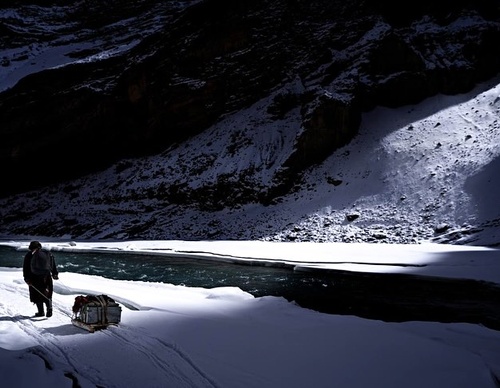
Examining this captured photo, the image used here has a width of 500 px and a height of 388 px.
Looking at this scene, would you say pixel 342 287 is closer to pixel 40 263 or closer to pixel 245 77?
pixel 40 263

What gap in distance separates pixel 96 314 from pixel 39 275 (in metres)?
2.01

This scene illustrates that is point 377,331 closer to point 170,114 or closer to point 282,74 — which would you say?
point 282,74

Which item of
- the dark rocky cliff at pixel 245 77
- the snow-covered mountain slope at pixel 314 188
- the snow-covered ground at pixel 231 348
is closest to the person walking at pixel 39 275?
the snow-covered ground at pixel 231 348

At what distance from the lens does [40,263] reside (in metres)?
7.78

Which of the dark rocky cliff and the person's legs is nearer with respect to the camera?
the person's legs

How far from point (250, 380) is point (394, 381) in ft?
5.46

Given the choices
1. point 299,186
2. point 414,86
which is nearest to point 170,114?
point 299,186

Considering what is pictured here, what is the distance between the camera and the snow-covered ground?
4.73 m

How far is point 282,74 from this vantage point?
34.0 meters

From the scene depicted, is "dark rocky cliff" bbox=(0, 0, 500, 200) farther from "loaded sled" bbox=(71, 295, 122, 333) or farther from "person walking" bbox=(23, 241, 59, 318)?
Result: "loaded sled" bbox=(71, 295, 122, 333)

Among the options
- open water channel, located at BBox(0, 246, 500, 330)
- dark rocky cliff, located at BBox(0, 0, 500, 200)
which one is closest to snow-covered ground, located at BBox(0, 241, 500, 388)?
open water channel, located at BBox(0, 246, 500, 330)

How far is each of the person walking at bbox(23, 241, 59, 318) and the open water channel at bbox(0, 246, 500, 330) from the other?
5.52 metres

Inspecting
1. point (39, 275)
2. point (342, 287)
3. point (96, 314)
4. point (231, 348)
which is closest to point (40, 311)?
point (39, 275)

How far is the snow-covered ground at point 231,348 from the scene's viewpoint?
15.5ft
